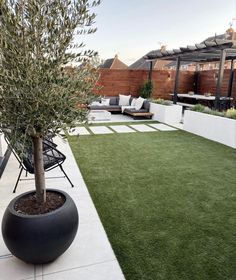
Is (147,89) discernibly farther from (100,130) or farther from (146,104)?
(100,130)

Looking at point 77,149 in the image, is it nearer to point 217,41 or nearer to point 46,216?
point 46,216

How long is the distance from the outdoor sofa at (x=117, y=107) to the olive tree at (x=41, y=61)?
26.3 feet

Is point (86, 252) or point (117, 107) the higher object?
point (117, 107)

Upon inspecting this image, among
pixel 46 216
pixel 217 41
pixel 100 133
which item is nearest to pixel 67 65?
pixel 46 216

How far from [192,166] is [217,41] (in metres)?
5.09

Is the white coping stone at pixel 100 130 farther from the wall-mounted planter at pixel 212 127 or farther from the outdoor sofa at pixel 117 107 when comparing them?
the wall-mounted planter at pixel 212 127

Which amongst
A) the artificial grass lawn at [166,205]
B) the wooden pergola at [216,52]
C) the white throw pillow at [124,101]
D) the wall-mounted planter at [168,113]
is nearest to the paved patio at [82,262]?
the artificial grass lawn at [166,205]

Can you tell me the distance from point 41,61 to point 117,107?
30.6 feet

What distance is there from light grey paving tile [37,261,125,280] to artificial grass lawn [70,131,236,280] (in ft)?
0.31

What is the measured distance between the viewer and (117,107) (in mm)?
10992

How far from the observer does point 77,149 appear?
5.83m

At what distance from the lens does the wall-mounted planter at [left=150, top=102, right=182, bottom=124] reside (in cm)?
→ 927

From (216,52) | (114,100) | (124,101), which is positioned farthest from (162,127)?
(216,52)

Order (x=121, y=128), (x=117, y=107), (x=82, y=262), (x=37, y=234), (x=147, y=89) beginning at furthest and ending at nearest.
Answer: (x=147, y=89) < (x=117, y=107) < (x=121, y=128) < (x=82, y=262) < (x=37, y=234)
